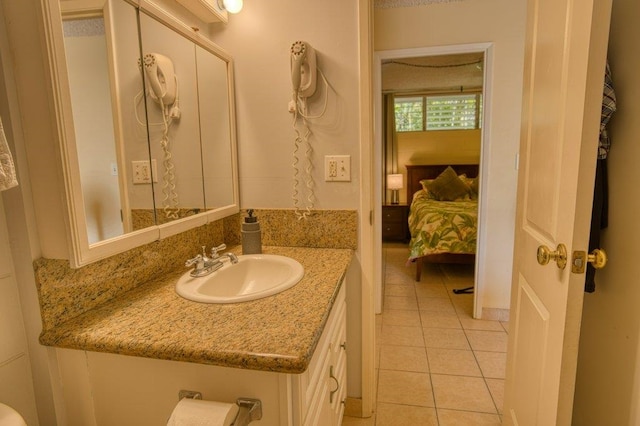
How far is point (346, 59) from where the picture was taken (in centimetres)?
149

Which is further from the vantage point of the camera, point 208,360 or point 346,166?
point 346,166

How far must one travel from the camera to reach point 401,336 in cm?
251

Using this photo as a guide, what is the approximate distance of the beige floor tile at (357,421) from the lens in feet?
5.49

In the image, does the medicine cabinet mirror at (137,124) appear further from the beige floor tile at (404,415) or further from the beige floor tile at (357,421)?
the beige floor tile at (404,415)

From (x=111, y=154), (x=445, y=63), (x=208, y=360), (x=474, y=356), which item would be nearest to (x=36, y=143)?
(x=111, y=154)

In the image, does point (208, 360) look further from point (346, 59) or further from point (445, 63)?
point (445, 63)

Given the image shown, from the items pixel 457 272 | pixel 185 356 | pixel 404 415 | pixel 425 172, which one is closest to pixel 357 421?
pixel 404 415

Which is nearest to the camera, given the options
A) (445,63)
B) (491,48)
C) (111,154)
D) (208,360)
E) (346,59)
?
(208,360)

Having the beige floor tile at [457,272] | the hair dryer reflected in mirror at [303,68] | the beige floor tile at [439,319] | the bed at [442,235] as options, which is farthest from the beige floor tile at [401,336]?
the hair dryer reflected in mirror at [303,68]

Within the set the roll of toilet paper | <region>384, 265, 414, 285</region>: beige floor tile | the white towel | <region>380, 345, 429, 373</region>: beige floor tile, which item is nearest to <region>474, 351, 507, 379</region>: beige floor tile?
<region>380, 345, 429, 373</region>: beige floor tile

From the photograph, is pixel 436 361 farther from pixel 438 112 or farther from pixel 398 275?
pixel 438 112

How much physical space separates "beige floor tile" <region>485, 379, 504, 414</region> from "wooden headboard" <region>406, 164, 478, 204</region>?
12.0 feet

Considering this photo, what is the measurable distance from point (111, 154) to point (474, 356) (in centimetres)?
231

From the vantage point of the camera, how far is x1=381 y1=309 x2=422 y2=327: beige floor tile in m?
2.71
